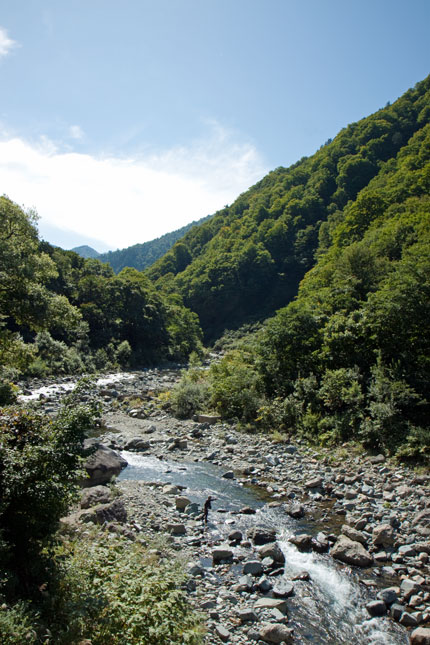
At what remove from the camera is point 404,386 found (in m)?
14.2

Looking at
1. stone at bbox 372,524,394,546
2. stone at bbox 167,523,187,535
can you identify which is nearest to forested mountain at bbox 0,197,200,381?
stone at bbox 167,523,187,535

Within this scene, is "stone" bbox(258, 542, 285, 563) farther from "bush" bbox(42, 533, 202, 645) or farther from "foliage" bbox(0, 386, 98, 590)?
"foliage" bbox(0, 386, 98, 590)

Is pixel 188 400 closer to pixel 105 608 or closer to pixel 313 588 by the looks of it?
pixel 313 588

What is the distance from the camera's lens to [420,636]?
598 centimetres

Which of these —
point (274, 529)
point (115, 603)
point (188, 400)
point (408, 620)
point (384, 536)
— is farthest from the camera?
point (188, 400)

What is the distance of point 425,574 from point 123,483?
9061 mm

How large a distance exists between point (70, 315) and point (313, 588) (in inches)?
475

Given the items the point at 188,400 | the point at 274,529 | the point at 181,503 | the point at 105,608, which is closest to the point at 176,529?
the point at 181,503

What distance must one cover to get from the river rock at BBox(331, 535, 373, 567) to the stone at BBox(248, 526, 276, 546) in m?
1.50

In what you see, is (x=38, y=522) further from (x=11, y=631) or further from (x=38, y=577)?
(x=11, y=631)

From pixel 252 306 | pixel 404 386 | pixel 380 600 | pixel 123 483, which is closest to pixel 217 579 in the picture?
pixel 380 600

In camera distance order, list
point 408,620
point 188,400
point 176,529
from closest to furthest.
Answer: point 408,620, point 176,529, point 188,400

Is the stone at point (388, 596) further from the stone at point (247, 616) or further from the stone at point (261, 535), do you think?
the stone at point (261, 535)

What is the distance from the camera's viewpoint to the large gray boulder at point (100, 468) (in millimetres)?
12031
